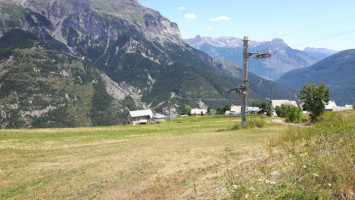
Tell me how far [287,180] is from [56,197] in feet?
34.3

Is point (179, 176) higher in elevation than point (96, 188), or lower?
higher

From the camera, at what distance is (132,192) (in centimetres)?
1085

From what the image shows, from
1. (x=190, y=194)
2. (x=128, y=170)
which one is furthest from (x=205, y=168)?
(x=128, y=170)

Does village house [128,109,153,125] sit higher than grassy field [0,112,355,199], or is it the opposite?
grassy field [0,112,355,199]

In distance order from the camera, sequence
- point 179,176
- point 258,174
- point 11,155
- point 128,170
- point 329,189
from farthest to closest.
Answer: point 11,155 < point 128,170 < point 179,176 < point 258,174 < point 329,189

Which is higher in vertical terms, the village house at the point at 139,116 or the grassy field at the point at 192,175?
the grassy field at the point at 192,175

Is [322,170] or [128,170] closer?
[322,170]

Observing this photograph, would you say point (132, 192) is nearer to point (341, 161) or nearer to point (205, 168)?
point (205, 168)

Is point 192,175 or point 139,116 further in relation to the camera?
point 139,116

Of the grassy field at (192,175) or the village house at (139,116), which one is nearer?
the grassy field at (192,175)

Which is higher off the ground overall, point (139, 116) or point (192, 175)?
point (192, 175)

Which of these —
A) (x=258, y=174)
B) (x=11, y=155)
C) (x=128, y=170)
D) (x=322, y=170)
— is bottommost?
(x=11, y=155)

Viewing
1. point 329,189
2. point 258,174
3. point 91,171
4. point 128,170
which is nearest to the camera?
point 329,189

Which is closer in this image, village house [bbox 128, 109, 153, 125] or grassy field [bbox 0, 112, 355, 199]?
grassy field [bbox 0, 112, 355, 199]
